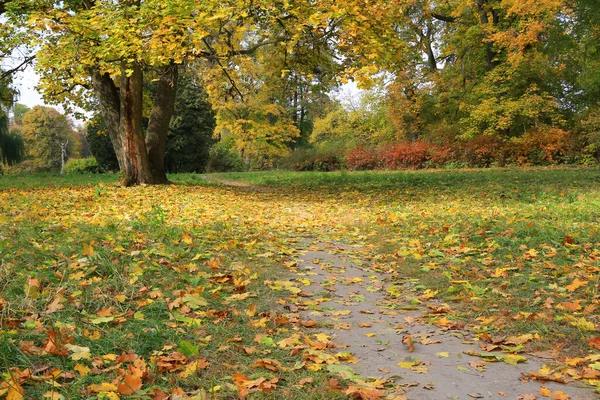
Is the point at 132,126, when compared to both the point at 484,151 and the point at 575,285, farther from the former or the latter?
the point at 484,151

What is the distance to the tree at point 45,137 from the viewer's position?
5569cm

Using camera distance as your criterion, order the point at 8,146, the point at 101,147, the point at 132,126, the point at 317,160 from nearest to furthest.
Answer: the point at 132,126
the point at 8,146
the point at 101,147
the point at 317,160

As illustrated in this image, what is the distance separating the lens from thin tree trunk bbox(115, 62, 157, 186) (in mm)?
12297

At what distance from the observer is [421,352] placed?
332cm

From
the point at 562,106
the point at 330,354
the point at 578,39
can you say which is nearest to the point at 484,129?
the point at 562,106

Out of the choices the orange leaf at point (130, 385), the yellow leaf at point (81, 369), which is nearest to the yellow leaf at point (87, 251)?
the yellow leaf at point (81, 369)

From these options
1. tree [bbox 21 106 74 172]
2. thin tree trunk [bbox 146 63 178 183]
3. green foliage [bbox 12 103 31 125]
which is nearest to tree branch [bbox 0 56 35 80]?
thin tree trunk [bbox 146 63 178 183]

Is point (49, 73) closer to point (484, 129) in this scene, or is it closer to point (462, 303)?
point (462, 303)

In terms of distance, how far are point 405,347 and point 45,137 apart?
6310cm

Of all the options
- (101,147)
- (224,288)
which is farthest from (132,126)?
(101,147)

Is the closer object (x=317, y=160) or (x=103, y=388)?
(x=103, y=388)

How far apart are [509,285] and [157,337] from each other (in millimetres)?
3293

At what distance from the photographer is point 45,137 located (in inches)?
2245

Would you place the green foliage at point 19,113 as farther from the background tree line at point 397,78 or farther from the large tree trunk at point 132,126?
the large tree trunk at point 132,126
